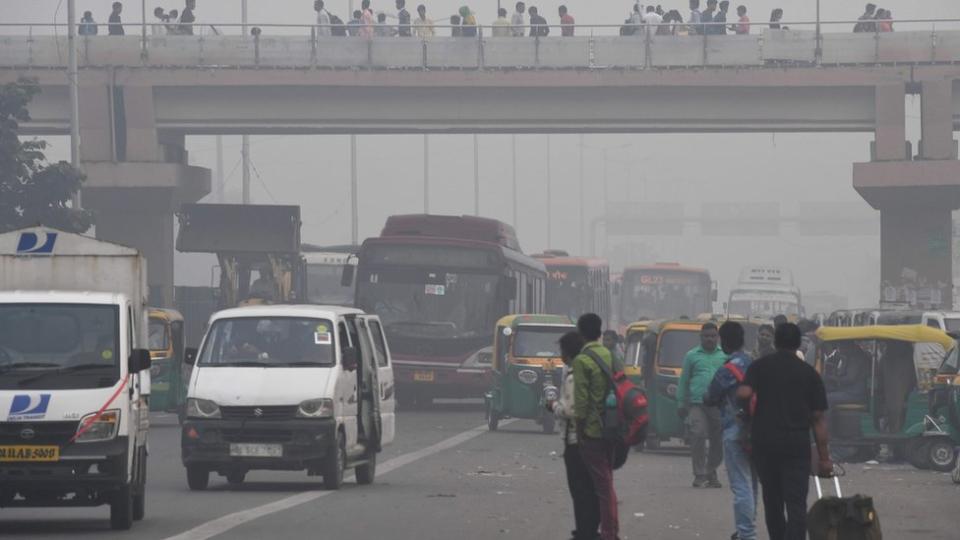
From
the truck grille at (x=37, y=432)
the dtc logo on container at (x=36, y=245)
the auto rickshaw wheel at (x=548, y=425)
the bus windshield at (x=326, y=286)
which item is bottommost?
the auto rickshaw wheel at (x=548, y=425)

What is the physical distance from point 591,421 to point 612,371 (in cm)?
36

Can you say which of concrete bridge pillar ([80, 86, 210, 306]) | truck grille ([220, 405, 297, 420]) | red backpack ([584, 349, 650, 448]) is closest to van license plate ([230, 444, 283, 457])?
truck grille ([220, 405, 297, 420])

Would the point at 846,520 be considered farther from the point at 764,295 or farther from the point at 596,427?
the point at 764,295

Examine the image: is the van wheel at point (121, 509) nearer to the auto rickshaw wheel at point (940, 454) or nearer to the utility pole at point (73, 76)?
the auto rickshaw wheel at point (940, 454)

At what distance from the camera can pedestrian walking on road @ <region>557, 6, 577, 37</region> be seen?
163 ft

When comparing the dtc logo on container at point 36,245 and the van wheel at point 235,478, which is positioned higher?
the dtc logo on container at point 36,245

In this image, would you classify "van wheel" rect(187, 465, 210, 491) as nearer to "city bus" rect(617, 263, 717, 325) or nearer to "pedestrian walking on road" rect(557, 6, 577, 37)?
"pedestrian walking on road" rect(557, 6, 577, 37)

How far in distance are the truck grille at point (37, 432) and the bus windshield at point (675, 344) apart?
500 inches

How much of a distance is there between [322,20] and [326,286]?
24.8 feet

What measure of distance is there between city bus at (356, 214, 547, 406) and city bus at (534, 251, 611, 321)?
1769cm

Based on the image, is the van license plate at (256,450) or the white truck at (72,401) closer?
the white truck at (72,401)

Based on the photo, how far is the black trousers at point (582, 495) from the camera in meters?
12.3

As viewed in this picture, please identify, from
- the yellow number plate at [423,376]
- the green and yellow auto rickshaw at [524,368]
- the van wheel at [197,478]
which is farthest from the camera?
the yellow number plate at [423,376]

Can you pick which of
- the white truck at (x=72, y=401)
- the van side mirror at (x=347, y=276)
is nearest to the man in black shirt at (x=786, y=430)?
the white truck at (x=72, y=401)
